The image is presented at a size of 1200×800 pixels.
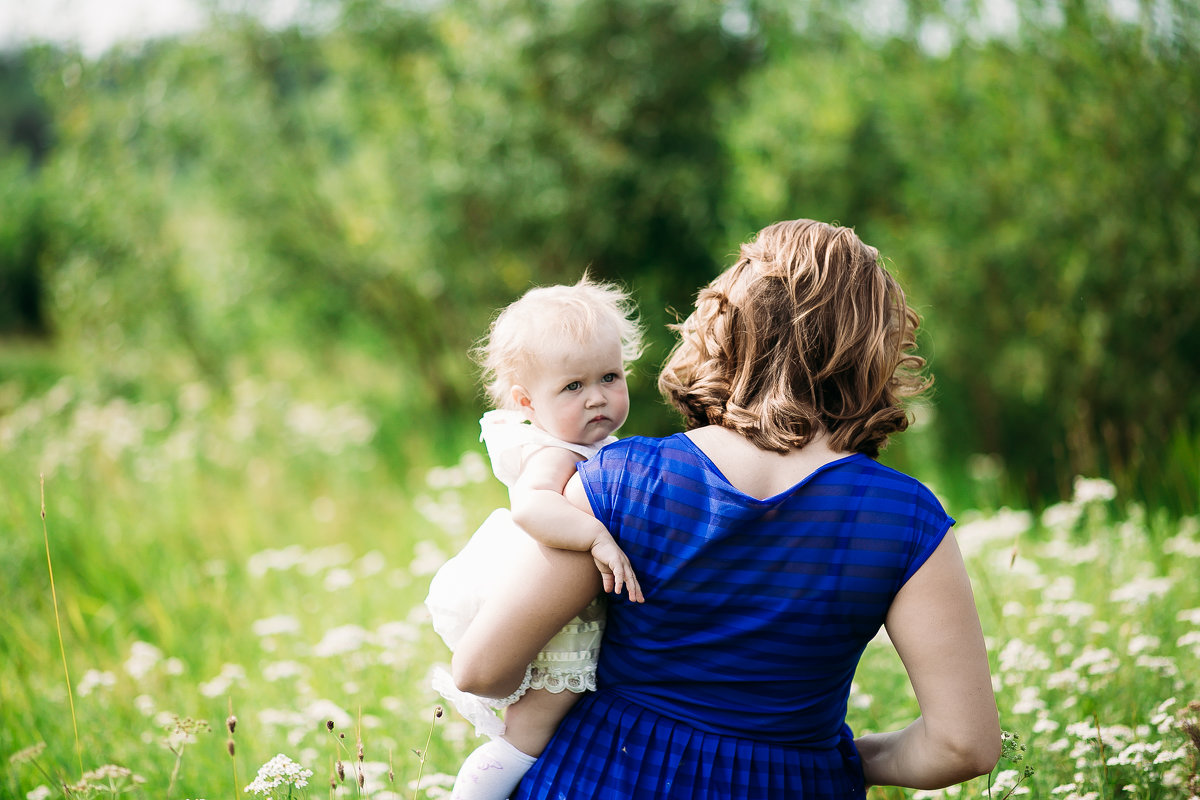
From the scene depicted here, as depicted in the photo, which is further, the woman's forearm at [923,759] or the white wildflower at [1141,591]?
the white wildflower at [1141,591]

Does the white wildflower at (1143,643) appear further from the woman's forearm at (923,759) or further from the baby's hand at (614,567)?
the baby's hand at (614,567)

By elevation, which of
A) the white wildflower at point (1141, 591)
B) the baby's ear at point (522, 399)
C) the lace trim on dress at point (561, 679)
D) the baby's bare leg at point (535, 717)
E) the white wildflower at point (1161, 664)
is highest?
the baby's ear at point (522, 399)

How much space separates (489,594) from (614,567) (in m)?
0.36

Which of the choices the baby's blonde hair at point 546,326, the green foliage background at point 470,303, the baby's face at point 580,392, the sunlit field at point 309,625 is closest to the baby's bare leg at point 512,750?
the sunlit field at point 309,625

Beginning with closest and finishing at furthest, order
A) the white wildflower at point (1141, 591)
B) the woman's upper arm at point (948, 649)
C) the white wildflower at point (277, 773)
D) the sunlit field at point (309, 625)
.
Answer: the woman's upper arm at point (948, 649) → the white wildflower at point (277, 773) → the sunlit field at point (309, 625) → the white wildflower at point (1141, 591)

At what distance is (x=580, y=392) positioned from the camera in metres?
2.00

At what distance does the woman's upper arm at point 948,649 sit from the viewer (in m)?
1.53

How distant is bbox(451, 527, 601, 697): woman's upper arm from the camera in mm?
1686

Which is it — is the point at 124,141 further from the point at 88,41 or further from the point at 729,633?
the point at 729,633

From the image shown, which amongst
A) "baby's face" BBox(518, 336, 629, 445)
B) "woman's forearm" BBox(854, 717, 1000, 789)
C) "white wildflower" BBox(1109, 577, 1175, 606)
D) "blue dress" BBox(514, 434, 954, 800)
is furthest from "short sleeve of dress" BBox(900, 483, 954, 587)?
"white wildflower" BBox(1109, 577, 1175, 606)

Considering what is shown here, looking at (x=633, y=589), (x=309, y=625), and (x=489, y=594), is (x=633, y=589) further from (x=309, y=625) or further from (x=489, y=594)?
(x=309, y=625)

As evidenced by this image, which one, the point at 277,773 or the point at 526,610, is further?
the point at 277,773

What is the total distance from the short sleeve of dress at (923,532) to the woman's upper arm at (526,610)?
545 mm

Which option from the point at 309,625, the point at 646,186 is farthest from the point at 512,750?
the point at 646,186
